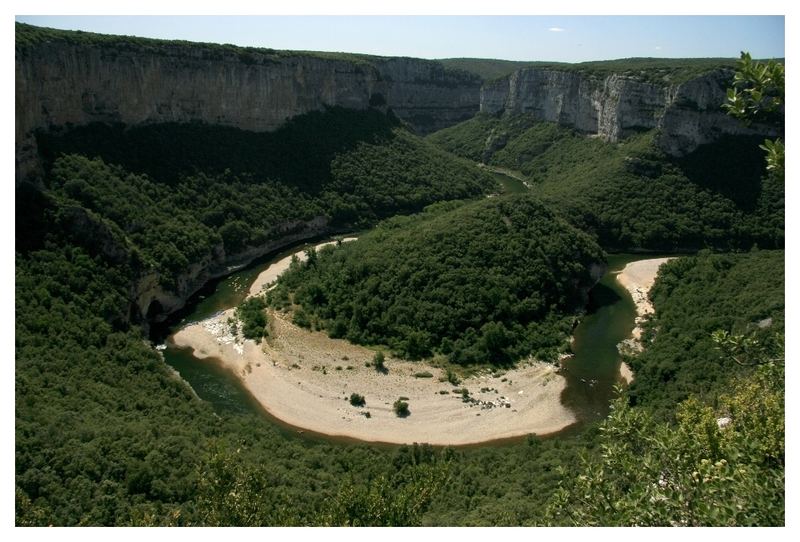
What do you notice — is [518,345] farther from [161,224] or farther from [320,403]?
[161,224]

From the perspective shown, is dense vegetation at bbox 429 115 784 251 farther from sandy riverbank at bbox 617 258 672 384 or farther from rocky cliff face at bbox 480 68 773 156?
sandy riverbank at bbox 617 258 672 384

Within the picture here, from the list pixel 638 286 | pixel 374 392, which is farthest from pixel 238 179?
pixel 638 286

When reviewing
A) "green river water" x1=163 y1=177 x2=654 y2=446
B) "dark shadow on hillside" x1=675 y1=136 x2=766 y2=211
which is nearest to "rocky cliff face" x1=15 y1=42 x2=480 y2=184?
"green river water" x1=163 y1=177 x2=654 y2=446

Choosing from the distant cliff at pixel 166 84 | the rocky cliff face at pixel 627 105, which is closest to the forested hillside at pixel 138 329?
the distant cliff at pixel 166 84

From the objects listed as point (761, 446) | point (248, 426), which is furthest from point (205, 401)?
point (761, 446)

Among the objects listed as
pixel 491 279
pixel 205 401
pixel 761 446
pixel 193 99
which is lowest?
pixel 205 401

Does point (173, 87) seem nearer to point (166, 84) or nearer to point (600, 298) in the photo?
point (166, 84)
